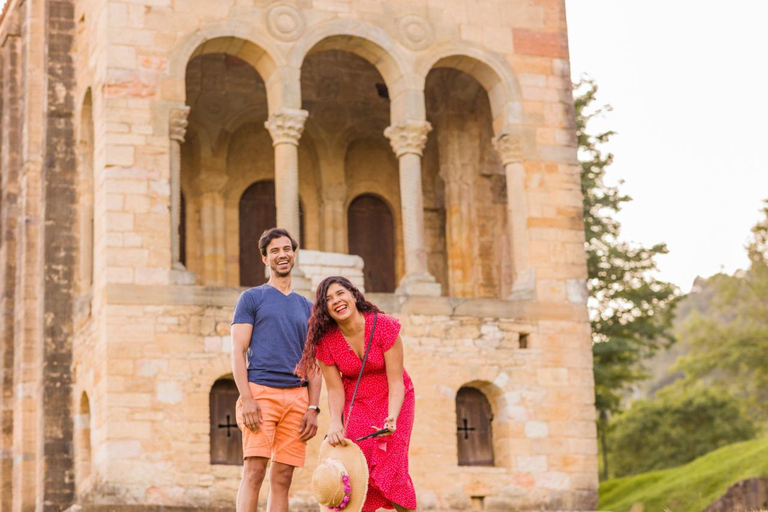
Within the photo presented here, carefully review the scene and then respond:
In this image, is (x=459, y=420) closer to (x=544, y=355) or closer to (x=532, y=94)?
(x=544, y=355)

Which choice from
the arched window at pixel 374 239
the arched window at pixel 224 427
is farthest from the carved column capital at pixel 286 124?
the arched window at pixel 374 239

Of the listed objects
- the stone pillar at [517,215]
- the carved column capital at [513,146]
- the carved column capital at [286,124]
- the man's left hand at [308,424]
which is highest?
the carved column capital at [286,124]

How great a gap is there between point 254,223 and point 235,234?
1.60ft

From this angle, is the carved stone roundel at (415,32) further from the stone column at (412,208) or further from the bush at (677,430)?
the bush at (677,430)

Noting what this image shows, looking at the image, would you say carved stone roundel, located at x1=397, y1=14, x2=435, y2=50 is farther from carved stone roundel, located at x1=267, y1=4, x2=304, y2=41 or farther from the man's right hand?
the man's right hand

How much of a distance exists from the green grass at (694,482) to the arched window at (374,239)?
18.8 ft

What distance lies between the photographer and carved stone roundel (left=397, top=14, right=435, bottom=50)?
851 inches

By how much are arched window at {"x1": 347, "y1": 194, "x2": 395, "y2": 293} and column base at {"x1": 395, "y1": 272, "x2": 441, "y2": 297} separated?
14.8 feet

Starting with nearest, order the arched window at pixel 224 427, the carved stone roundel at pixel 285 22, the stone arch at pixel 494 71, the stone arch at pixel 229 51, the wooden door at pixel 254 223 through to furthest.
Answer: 1. the arched window at pixel 224 427
2. the stone arch at pixel 229 51
3. the carved stone roundel at pixel 285 22
4. the stone arch at pixel 494 71
5. the wooden door at pixel 254 223

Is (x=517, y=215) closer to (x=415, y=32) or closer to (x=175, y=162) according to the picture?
(x=415, y=32)

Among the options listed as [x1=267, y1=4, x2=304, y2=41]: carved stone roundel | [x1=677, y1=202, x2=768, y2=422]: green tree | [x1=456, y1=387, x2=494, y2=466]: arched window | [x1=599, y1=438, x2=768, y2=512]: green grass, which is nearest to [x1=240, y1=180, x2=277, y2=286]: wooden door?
[x1=267, y1=4, x2=304, y2=41]: carved stone roundel

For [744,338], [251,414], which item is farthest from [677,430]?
[251,414]

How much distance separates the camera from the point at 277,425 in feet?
34.3

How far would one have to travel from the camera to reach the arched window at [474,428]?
20875 mm
